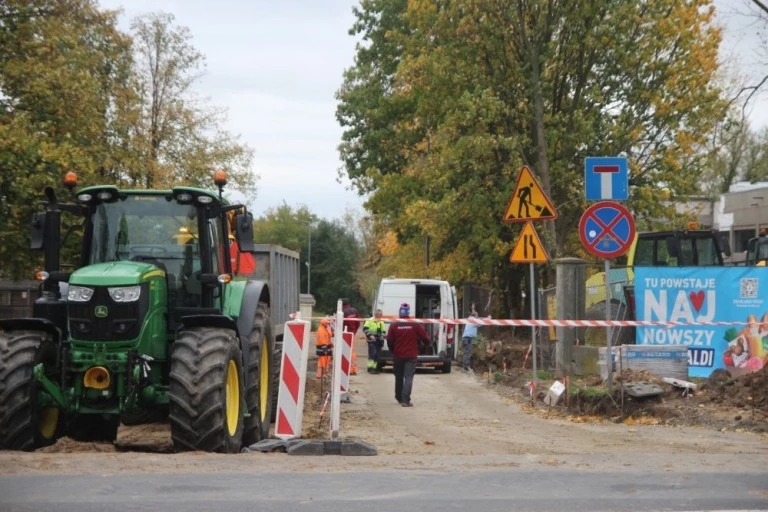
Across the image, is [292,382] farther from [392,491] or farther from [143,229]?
[392,491]

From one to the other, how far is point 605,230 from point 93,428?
288 inches

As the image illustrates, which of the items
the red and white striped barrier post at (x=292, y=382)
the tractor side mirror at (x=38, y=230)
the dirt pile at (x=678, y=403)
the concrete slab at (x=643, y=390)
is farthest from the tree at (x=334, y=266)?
the tractor side mirror at (x=38, y=230)

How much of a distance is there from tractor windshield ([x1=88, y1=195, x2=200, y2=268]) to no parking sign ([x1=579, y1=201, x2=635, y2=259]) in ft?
19.9

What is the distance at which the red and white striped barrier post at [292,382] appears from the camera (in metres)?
11.4

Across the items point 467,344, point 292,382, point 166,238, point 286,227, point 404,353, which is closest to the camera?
point 166,238

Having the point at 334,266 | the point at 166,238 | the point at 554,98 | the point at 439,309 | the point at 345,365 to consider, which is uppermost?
the point at 554,98

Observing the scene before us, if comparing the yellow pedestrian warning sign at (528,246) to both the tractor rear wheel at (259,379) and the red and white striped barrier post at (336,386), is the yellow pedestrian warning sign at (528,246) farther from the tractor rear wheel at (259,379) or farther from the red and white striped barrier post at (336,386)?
the red and white striped barrier post at (336,386)

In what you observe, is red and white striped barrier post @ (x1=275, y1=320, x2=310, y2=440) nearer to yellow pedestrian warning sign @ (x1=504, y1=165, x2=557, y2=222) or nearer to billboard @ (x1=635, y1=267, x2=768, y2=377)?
yellow pedestrian warning sign @ (x1=504, y1=165, x2=557, y2=222)

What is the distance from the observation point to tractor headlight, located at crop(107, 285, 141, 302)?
10148mm

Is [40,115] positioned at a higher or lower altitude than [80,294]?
higher

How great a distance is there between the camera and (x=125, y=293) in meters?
10.2

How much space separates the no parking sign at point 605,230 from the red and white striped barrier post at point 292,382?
5087 mm

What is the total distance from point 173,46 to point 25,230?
917 inches

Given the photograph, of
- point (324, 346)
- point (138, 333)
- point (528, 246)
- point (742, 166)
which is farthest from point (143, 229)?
point (742, 166)
